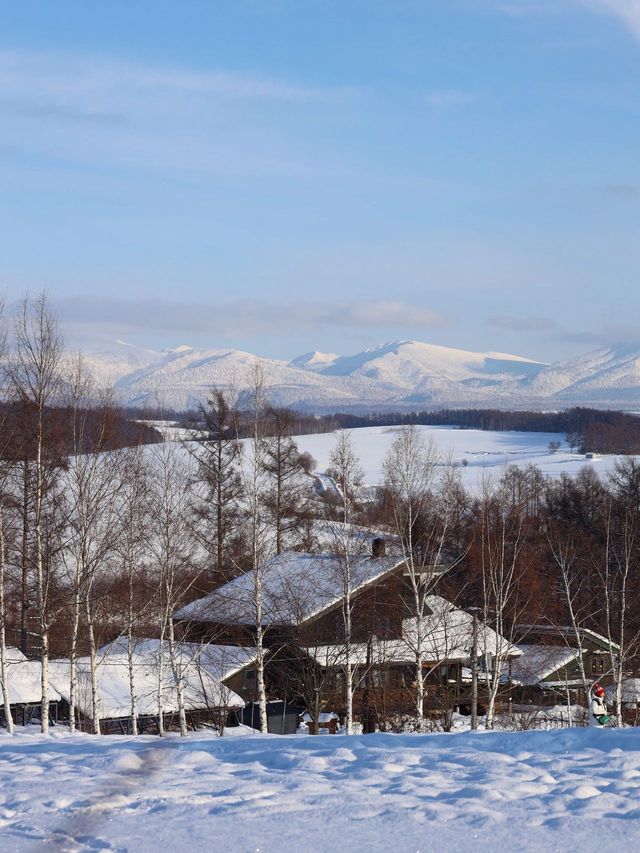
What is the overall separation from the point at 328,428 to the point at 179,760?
150 metres

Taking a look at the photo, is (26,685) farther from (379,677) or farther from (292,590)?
(379,677)

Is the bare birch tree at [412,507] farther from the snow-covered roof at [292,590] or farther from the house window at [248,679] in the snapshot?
the house window at [248,679]

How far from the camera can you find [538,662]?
32.4 meters

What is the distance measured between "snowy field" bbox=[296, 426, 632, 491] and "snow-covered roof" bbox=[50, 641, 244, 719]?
44734 mm

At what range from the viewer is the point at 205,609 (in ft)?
85.4

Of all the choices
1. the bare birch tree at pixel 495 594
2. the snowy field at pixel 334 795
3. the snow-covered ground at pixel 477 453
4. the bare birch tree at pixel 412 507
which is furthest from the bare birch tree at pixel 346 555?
the snow-covered ground at pixel 477 453

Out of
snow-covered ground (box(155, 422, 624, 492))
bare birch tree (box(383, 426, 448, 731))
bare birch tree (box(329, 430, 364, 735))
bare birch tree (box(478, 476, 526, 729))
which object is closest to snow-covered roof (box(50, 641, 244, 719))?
bare birch tree (box(329, 430, 364, 735))

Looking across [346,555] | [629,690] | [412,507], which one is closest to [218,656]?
[346,555]

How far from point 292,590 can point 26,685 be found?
7511mm

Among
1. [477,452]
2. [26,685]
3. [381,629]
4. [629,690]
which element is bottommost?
[629,690]

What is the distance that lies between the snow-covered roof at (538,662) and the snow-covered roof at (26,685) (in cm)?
1605

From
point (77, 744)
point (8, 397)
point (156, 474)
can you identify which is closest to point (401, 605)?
point (156, 474)

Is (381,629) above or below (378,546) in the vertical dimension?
below

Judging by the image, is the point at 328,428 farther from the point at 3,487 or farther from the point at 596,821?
the point at 596,821
